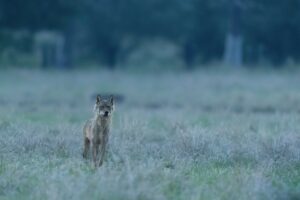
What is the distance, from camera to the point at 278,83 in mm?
34844

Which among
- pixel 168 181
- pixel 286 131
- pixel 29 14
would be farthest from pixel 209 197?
pixel 29 14

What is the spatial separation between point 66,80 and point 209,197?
2941cm

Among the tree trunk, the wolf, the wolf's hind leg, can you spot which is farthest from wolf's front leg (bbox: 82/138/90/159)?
the tree trunk

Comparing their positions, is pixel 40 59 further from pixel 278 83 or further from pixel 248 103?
pixel 248 103

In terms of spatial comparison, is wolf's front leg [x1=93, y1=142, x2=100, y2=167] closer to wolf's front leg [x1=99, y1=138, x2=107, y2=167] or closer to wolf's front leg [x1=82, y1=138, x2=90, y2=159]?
wolf's front leg [x1=99, y1=138, x2=107, y2=167]

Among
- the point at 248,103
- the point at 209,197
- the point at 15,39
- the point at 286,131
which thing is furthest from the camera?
the point at 15,39

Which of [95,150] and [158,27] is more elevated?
[158,27]

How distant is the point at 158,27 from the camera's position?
2320 inches

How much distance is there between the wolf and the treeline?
38.2 meters

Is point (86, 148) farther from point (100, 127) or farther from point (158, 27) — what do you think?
point (158, 27)

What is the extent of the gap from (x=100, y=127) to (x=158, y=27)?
4652cm

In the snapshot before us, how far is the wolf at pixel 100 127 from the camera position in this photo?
12.5 m

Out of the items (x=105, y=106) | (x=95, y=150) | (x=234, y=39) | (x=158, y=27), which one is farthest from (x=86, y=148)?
(x=158, y=27)

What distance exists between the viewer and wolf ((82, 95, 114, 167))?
12.5 m
